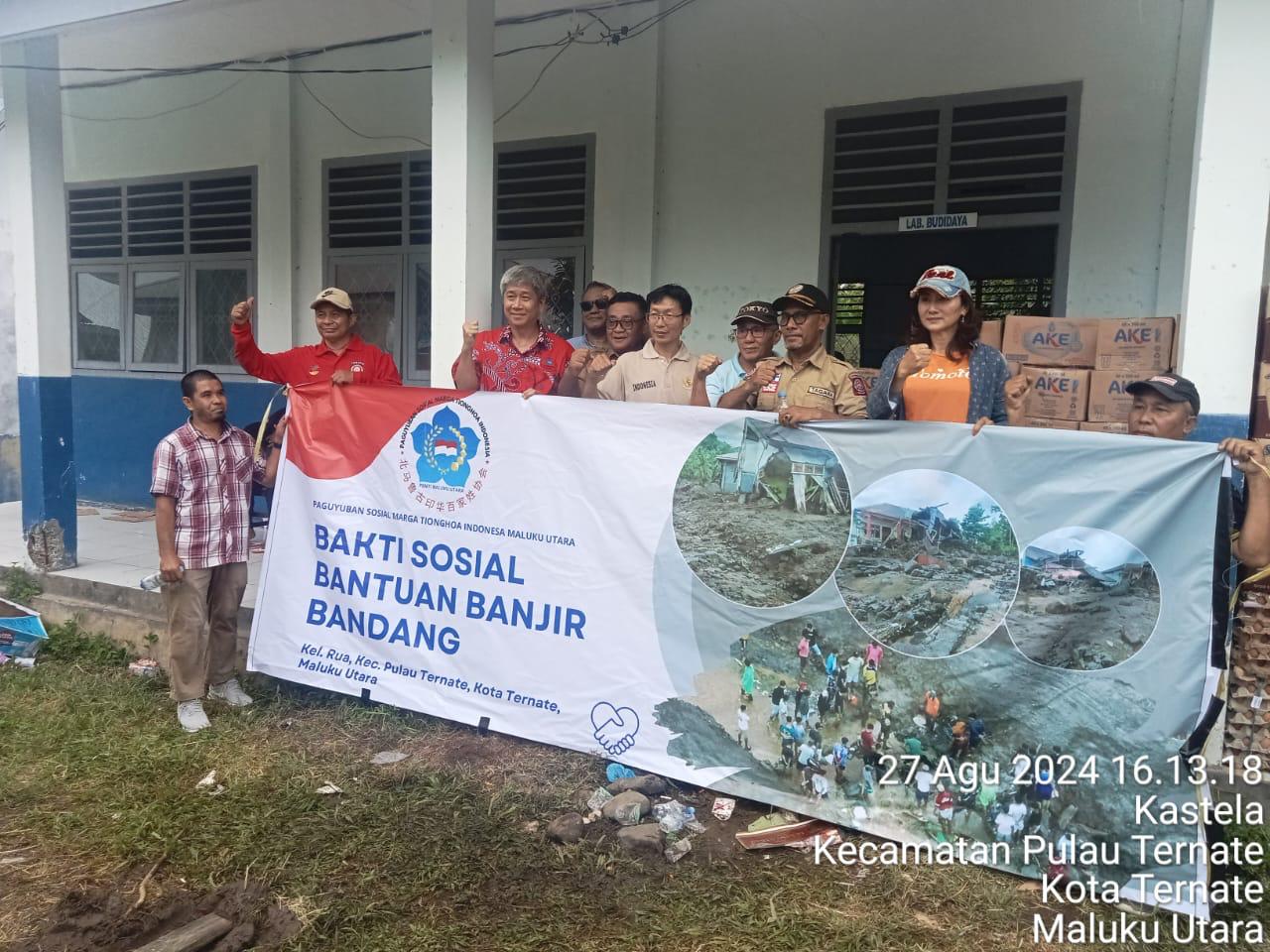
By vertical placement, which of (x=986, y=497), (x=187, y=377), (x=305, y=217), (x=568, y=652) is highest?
(x=305, y=217)

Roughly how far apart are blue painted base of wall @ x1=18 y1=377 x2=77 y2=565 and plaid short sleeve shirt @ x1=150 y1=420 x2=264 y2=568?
2253mm

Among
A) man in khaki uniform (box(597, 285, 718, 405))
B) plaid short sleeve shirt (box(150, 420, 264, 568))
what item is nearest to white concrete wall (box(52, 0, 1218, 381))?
man in khaki uniform (box(597, 285, 718, 405))

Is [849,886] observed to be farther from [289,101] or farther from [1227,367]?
[289,101]

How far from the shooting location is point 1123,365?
3.93 meters

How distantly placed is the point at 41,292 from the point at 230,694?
318cm

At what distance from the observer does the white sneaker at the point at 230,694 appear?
13.5ft

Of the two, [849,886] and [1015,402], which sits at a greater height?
[1015,402]

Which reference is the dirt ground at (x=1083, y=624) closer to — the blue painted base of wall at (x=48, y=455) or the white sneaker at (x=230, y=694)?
the white sneaker at (x=230, y=694)

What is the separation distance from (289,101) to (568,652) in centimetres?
591

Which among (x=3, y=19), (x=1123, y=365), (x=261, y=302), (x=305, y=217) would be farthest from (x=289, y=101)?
(x=1123, y=365)

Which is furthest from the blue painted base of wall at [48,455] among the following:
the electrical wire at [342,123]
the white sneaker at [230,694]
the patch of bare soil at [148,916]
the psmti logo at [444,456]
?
the patch of bare soil at [148,916]

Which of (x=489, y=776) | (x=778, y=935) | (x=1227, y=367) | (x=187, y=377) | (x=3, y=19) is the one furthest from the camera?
(x=3, y=19)

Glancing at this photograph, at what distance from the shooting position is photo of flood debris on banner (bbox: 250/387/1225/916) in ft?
8.59

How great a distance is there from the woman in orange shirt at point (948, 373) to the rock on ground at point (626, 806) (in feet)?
5.10
